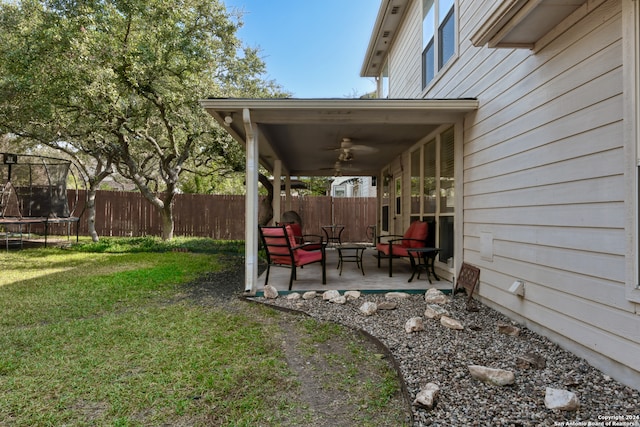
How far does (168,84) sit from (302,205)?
6.18m

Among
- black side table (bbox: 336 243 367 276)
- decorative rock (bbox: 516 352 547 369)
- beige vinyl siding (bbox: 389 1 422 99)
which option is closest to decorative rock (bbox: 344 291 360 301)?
black side table (bbox: 336 243 367 276)

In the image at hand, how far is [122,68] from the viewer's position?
274 inches

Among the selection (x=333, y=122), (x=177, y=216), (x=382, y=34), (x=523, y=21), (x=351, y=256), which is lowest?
(x=351, y=256)

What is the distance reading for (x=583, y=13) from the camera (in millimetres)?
2434

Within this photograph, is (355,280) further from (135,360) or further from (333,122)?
(135,360)

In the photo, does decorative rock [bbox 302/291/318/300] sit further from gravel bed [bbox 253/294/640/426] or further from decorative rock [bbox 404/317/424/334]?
decorative rock [bbox 404/317/424/334]

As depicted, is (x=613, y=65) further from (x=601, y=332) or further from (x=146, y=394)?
(x=146, y=394)

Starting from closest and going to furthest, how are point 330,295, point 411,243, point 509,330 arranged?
1. point 509,330
2. point 330,295
3. point 411,243

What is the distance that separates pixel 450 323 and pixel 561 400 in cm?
130

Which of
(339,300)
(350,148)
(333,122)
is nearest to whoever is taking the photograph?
(339,300)

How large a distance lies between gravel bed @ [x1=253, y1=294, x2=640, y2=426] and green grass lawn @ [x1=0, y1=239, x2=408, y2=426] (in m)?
0.39

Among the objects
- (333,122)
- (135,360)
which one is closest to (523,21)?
(333,122)

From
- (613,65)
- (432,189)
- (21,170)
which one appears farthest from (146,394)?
(21,170)

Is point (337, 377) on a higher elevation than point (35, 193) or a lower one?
lower
